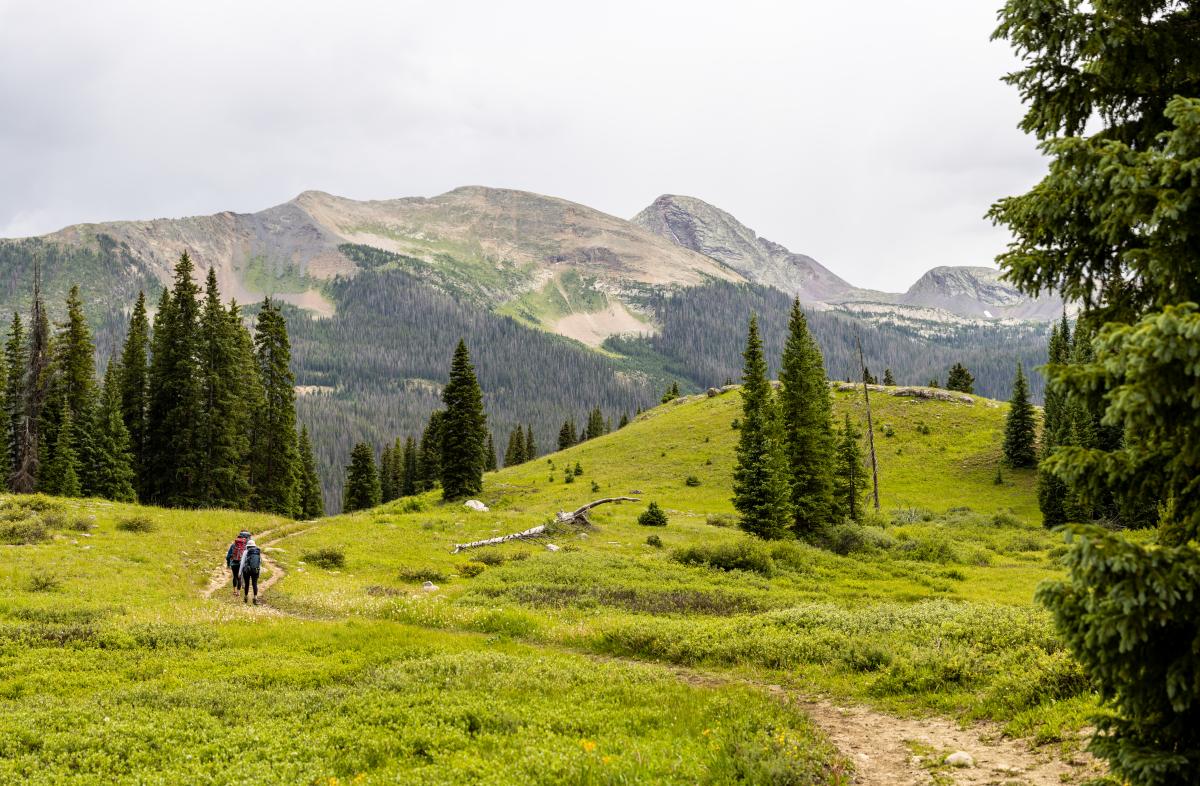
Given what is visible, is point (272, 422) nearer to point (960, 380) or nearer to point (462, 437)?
point (462, 437)

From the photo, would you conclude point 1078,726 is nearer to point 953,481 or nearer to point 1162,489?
point 1162,489

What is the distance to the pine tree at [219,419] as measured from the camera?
176ft

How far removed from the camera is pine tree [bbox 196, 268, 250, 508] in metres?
53.8

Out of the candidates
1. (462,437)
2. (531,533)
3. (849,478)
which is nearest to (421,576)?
(531,533)

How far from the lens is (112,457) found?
177ft

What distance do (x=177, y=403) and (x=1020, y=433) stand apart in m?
92.6

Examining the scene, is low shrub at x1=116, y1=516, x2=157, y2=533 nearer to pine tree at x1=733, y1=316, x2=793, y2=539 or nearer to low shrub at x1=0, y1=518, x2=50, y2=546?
low shrub at x1=0, y1=518, x2=50, y2=546

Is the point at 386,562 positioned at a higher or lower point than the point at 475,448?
lower

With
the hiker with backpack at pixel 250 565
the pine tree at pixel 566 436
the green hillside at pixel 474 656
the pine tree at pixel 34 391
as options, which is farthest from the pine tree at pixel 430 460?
the hiker with backpack at pixel 250 565

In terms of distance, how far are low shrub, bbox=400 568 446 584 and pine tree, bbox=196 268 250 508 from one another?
30.5 m

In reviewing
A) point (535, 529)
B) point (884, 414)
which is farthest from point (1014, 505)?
point (535, 529)

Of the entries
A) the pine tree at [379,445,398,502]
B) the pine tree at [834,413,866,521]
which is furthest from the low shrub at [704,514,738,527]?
the pine tree at [379,445,398,502]

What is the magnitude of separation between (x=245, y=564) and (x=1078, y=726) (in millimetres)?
25671

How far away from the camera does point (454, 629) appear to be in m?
21.8
